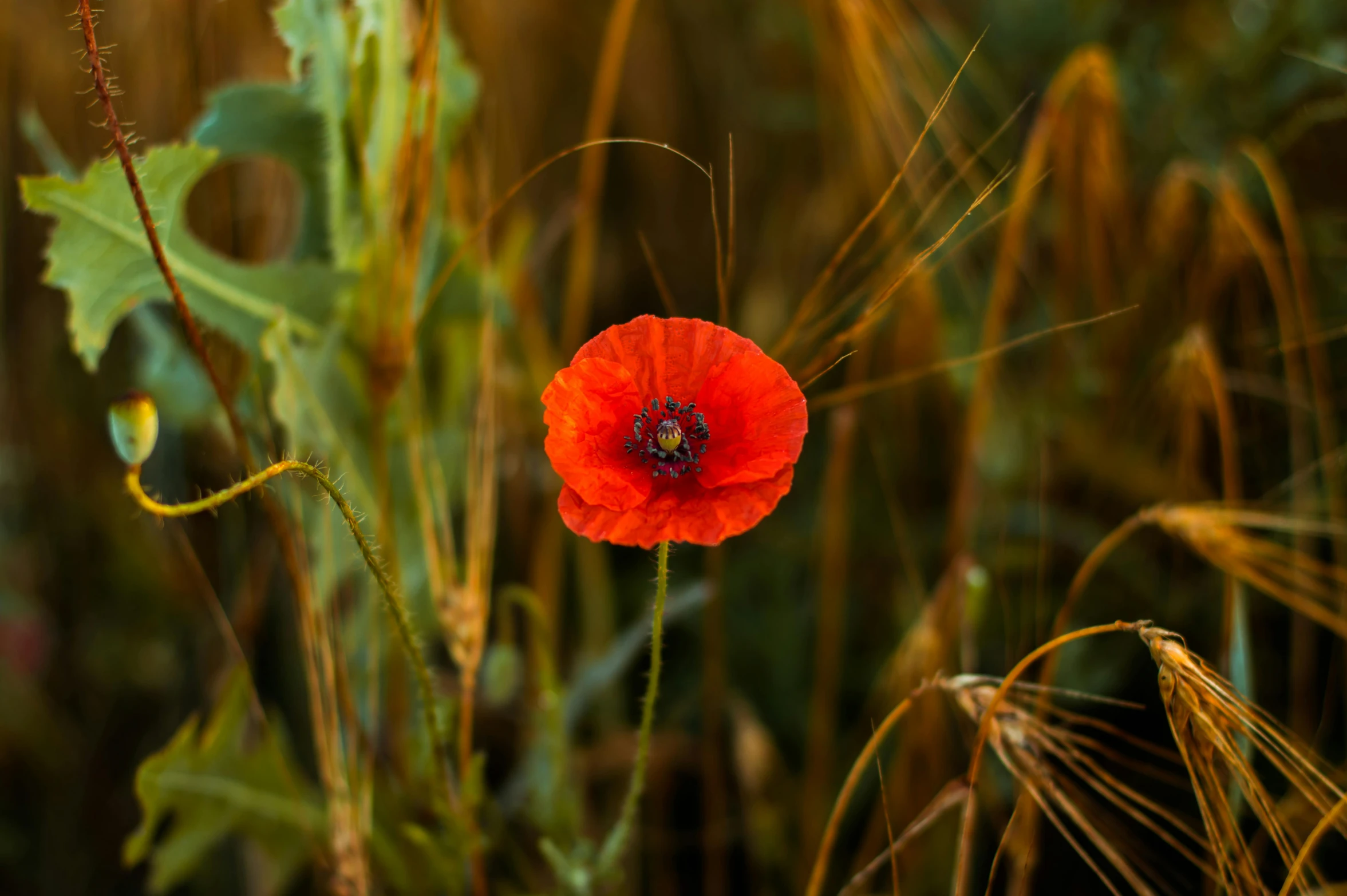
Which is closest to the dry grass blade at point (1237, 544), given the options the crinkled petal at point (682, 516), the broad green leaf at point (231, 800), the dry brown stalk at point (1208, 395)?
the dry brown stalk at point (1208, 395)

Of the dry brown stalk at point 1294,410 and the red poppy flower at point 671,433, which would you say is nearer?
the red poppy flower at point 671,433

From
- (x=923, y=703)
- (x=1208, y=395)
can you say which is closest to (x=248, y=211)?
(x=923, y=703)

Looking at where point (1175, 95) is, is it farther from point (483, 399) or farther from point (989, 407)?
point (483, 399)

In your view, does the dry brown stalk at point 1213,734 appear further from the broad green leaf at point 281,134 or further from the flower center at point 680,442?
the broad green leaf at point 281,134

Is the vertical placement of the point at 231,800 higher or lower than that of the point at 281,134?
lower

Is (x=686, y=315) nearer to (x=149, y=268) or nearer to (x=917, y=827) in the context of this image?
Result: (x=149, y=268)

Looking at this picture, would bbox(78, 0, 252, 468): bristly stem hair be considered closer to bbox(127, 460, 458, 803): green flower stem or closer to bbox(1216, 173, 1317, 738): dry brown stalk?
bbox(127, 460, 458, 803): green flower stem
